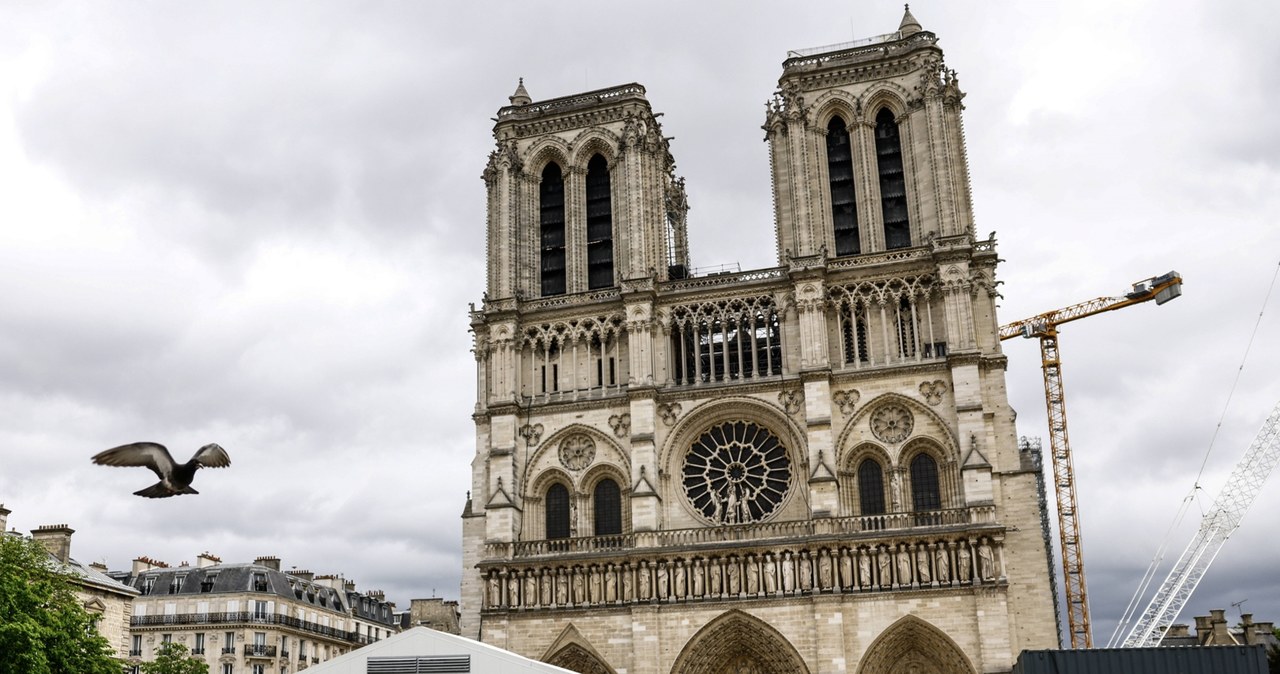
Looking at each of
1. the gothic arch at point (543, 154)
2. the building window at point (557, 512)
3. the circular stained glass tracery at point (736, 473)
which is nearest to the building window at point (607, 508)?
the building window at point (557, 512)

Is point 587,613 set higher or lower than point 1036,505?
lower

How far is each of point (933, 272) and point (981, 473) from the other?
706 centimetres

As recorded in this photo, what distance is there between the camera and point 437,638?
2952 centimetres

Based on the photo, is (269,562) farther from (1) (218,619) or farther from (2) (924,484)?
(2) (924,484)

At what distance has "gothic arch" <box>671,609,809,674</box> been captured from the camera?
127 feet

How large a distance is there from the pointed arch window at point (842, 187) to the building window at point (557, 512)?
12.7 metres

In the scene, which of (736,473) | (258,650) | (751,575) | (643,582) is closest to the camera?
(751,575)

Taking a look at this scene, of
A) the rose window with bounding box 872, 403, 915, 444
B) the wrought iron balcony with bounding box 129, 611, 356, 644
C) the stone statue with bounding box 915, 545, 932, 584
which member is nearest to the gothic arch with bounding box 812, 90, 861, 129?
the rose window with bounding box 872, 403, 915, 444

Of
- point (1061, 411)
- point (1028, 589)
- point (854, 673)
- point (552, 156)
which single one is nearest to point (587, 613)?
point (854, 673)

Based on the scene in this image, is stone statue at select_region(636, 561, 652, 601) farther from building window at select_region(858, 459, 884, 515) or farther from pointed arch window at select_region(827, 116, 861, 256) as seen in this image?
pointed arch window at select_region(827, 116, 861, 256)

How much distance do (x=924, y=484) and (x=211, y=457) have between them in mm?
30376

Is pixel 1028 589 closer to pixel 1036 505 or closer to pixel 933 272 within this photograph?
pixel 1036 505

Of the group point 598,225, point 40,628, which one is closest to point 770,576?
point 598,225

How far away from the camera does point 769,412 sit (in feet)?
137
